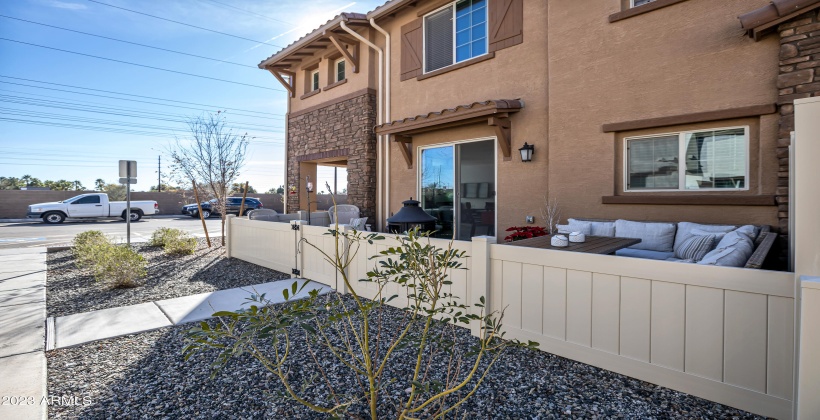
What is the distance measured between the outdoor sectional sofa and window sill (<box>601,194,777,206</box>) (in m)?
0.28

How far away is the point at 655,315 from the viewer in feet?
8.69

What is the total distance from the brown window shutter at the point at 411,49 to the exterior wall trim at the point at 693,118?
4.10m

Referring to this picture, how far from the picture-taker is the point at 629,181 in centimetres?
540

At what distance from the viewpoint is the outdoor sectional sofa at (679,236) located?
3.69 metres

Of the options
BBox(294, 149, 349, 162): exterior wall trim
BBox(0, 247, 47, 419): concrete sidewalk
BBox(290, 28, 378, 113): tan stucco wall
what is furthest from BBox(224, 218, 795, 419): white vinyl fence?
BBox(290, 28, 378, 113): tan stucco wall

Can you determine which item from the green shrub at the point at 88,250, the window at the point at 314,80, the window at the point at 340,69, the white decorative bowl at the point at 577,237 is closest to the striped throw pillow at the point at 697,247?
the white decorative bowl at the point at 577,237

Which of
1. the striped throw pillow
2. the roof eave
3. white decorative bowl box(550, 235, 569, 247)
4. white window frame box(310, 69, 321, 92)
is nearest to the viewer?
white decorative bowl box(550, 235, 569, 247)

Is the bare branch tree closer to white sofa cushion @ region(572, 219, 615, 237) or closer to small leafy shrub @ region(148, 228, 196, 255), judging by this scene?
small leafy shrub @ region(148, 228, 196, 255)

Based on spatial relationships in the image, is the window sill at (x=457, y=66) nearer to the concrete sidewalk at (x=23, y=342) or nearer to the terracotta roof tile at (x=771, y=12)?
the terracotta roof tile at (x=771, y=12)

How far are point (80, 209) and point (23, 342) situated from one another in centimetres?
2159

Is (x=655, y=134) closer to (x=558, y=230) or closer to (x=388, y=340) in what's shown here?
(x=558, y=230)

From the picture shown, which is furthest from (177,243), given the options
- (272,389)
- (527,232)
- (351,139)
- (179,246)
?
(527,232)

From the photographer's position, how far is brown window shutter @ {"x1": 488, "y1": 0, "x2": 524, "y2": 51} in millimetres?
6473

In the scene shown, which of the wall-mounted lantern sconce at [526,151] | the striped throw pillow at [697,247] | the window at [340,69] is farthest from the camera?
the window at [340,69]
